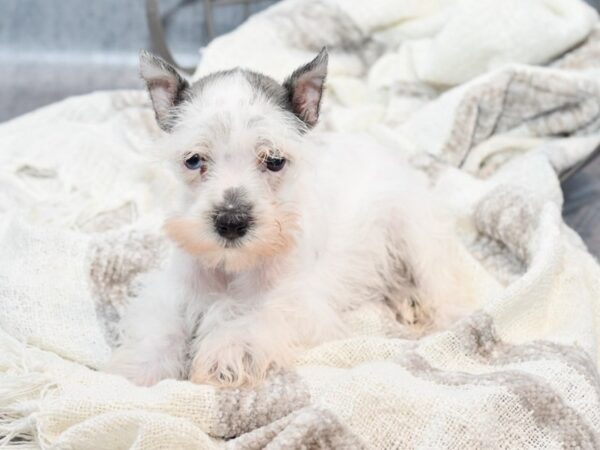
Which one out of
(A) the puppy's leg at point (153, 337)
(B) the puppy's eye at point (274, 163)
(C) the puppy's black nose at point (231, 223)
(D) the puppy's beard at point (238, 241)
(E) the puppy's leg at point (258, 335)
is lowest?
(A) the puppy's leg at point (153, 337)

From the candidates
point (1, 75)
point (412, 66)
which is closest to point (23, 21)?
point (1, 75)

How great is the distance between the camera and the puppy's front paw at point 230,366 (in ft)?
4.90

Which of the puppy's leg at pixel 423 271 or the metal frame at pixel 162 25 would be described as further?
the metal frame at pixel 162 25

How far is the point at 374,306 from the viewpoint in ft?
6.35

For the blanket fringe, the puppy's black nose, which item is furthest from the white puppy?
the blanket fringe

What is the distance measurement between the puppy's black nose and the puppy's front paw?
0.25 meters

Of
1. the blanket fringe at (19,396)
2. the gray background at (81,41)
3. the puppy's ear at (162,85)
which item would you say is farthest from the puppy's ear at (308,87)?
the gray background at (81,41)

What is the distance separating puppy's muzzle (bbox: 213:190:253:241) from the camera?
1.45m

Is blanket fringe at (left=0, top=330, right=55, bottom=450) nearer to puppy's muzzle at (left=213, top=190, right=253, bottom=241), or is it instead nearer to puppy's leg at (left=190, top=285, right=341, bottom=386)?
puppy's leg at (left=190, top=285, right=341, bottom=386)

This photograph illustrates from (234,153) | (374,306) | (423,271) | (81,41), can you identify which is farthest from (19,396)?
(81,41)

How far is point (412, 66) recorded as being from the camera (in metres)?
3.10

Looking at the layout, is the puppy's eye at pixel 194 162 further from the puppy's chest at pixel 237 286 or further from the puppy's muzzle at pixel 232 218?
the puppy's chest at pixel 237 286

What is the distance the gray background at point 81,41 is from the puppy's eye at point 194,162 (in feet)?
7.77

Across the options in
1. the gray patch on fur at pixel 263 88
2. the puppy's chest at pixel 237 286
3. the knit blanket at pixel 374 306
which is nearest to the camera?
the knit blanket at pixel 374 306
